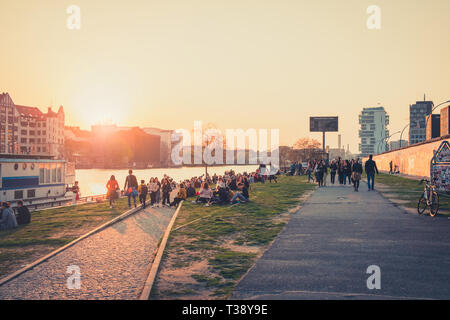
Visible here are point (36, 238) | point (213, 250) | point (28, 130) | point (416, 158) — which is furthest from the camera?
point (28, 130)

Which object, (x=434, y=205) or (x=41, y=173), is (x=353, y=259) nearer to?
(x=434, y=205)

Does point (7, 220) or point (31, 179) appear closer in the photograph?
point (7, 220)

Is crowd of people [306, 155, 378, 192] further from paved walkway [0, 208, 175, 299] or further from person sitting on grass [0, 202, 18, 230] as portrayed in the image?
person sitting on grass [0, 202, 18, 230]

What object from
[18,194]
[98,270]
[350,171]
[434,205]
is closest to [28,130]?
[18,194]

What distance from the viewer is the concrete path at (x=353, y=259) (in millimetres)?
5570

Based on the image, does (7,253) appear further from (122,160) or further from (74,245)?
(122,160)

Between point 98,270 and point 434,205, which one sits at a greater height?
point 434,205

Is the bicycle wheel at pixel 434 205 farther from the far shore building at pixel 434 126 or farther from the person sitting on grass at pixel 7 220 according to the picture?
the far shore building at pixel 434 126

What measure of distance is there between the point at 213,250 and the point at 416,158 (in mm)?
35700

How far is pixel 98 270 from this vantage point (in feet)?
25.5

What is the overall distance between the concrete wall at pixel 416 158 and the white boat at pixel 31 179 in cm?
3058
